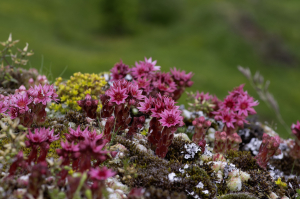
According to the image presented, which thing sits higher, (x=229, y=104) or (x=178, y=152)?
(x=229, y=104)

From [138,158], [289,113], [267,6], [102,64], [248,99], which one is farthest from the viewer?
[267,6]

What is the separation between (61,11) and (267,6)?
1937 cm

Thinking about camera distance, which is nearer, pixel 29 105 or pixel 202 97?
pixel 29 105

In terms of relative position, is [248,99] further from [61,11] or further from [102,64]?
[61,11]

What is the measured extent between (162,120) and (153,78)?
1.66 m

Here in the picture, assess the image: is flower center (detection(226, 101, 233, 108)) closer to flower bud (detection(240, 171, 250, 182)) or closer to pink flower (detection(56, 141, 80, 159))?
flower bud (detection(240, 171, 250, 182))

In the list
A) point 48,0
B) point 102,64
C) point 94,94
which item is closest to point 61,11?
point 48,0

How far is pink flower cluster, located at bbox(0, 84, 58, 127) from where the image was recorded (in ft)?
12.4

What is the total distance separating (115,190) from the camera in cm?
328

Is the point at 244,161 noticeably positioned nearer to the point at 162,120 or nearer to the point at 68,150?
the point at 162,120

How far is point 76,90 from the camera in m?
5.19

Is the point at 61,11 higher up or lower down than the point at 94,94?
higher up

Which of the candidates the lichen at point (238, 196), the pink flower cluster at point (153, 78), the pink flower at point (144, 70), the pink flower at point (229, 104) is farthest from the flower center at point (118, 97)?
the pink flower at point (229, 104)

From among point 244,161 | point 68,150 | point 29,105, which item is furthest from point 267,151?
point 29,105
